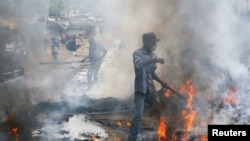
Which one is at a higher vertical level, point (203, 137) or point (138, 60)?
point (138, 60)

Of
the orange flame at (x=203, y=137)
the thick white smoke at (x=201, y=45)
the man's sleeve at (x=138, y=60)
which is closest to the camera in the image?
the man's sleeve at (x=138, y=60)

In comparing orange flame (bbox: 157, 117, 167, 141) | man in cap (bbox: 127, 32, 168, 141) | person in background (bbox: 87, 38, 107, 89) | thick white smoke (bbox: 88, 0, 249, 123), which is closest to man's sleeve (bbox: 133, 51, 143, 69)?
man in cap (bbox: 127, 32, 168, 141)

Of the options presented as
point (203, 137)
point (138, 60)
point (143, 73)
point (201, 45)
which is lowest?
point (203, 137)

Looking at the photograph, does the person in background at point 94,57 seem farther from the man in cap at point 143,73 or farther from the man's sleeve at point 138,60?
the man's sleeve at point 138,60

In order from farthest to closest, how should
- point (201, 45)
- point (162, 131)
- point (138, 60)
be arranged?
point (201, 45) → point (162, 131) → point (138, 60)

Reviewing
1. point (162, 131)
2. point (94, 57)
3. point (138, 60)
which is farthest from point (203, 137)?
point (94, 57)

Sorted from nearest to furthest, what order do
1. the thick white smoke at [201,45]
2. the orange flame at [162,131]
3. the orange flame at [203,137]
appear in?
the orange flame at [203,137] → the orange flame at [162,131] → the thick white smoke at [201,45]

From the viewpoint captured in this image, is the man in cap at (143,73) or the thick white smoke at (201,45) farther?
the thick white smoke at (201,45)

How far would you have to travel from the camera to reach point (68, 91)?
11.4 meters

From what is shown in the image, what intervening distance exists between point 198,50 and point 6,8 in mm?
8405

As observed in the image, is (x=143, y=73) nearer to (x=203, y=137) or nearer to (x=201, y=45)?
(x=203, y=137)

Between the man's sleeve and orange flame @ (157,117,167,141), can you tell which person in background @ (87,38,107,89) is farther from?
the man's sleeve

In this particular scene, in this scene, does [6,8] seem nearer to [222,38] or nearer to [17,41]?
[17,41]

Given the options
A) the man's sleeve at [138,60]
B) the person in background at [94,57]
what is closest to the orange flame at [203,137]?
the man's sleeve at [138,60]
